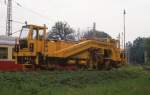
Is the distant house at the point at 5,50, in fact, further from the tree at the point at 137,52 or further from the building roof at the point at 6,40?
the tree at the point at 137,52

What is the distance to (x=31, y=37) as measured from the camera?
29.3 m

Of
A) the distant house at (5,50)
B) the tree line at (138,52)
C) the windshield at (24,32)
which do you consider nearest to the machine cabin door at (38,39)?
the windshield at (24,32)

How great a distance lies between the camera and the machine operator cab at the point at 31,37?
1145 inches

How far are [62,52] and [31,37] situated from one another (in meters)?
2.77

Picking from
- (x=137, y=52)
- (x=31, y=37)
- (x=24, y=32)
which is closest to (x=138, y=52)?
(x=137, y=52)

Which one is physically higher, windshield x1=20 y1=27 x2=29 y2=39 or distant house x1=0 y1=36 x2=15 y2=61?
windshield x1=20 y1=27 x2=29 y2=39

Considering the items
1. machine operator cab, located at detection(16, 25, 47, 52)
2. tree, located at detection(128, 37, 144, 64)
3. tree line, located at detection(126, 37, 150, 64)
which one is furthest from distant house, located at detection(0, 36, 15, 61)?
tree, located at detection(128, 37, 144, 64)

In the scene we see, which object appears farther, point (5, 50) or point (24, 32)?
point (5, 50)

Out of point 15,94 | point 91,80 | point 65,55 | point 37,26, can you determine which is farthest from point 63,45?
point 15,94

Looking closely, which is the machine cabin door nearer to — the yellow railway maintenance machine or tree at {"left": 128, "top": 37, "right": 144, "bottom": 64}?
the yellow railway maintenance machine

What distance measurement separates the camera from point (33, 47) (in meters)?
29.0

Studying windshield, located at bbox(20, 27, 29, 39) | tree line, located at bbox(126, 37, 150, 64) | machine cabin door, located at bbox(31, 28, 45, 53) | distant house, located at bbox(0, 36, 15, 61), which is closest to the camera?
machine cabin door, located at bbox(31, 28, 45, 53)

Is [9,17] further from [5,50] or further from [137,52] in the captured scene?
[137,52]

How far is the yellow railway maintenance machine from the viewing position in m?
29.1
